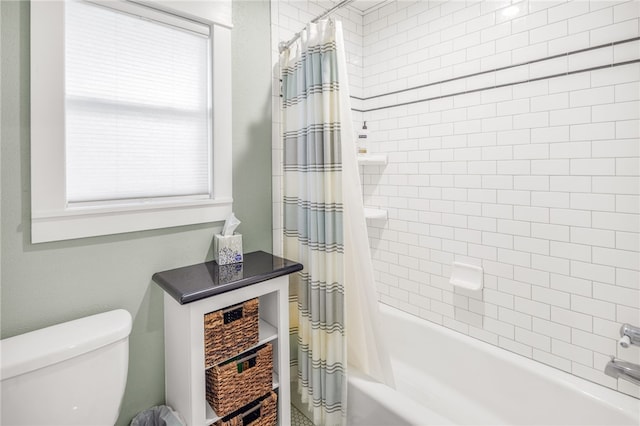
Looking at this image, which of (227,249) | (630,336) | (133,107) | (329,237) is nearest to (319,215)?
(329,237)

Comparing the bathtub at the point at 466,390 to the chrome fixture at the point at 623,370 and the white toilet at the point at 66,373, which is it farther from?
the white toilet at the point at 66,373

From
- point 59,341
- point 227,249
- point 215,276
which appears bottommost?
point 59,341

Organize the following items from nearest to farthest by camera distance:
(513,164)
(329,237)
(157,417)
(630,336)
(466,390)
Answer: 1. (630,336)
2. (157,417)
3. (329,237)
4. (513,164)
5. (466,390)

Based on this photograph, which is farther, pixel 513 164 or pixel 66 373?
pixel 513 164

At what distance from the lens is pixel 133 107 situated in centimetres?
137

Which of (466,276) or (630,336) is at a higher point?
(466,276)

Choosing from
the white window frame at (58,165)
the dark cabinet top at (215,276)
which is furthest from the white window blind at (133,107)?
the dark cabinet top at (215,276)

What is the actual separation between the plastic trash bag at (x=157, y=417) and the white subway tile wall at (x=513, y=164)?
1160 millimetres

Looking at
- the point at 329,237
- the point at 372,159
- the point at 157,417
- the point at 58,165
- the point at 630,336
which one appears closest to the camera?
the point at 58,165

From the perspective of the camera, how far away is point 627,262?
1.39 metres

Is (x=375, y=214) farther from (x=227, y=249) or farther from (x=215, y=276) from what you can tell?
(x=215, y=276)

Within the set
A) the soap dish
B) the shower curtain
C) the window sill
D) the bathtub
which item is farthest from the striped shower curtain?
the soap dish

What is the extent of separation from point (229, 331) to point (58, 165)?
0.95m

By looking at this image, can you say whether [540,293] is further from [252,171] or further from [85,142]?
[85,142]
